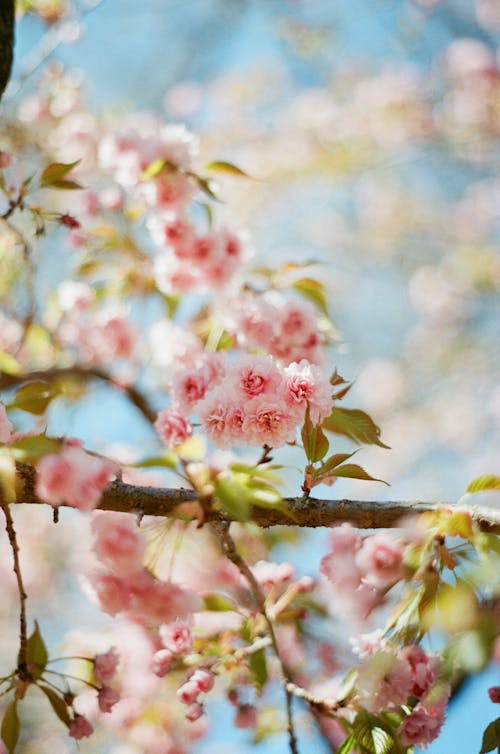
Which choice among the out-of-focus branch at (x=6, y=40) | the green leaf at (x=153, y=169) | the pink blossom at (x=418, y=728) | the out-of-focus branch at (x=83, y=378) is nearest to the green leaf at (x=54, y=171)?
the out-of-focus branch at (x=6, y=40)

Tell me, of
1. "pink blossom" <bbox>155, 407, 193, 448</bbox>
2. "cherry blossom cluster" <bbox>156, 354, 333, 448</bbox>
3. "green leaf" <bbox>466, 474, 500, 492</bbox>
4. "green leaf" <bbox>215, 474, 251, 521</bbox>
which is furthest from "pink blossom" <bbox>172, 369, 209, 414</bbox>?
"green leaf" <bbox>466, 474, 500, 492</bbox>

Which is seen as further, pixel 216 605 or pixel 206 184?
pixel 206 184

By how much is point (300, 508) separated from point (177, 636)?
0.38 m

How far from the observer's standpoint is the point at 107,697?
111 cm

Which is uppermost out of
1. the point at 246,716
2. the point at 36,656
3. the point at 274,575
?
the point at 36,656

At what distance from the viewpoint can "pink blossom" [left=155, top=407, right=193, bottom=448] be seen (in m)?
1.13

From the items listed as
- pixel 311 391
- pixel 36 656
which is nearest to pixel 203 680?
pixel 36 656

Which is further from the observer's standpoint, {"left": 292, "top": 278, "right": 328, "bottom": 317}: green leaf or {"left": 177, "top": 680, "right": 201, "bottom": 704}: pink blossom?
{"left": 292, "top": 278, "right": 328, "bottom": 317}: green leaf

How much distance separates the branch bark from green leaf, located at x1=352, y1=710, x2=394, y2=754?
28 centimetres

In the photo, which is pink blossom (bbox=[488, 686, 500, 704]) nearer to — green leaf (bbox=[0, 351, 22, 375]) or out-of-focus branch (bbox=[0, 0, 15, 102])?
green leaf (bbox=[0, 351, 22, 375])

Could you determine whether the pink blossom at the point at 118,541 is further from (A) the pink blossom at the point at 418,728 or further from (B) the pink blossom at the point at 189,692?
(A) the pink blossom at the point at 418,728

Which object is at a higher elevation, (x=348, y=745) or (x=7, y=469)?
(x=7, y=469)

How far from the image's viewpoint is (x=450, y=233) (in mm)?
5309

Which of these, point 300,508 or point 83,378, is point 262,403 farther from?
point 83,378
